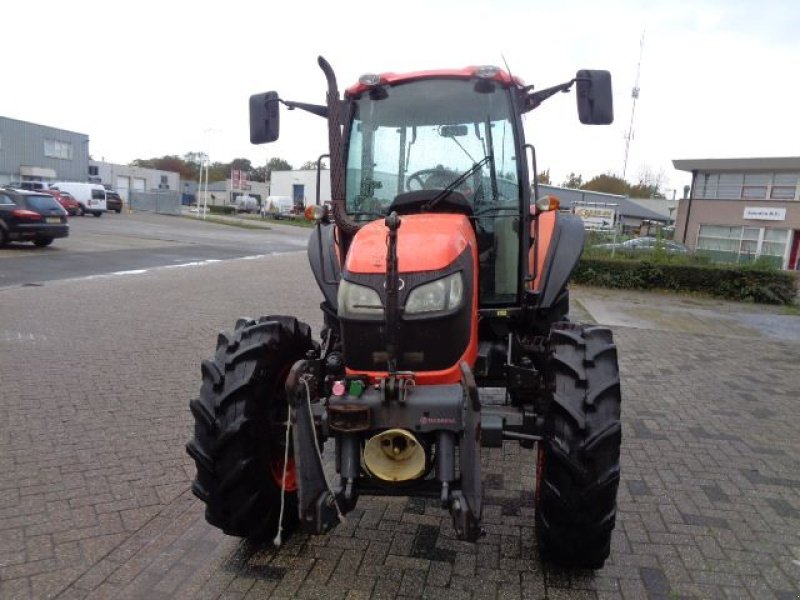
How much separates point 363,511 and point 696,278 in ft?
48.0

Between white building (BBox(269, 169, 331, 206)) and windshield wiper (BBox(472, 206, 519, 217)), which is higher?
white building (BBox(269, 169, 331, 206))

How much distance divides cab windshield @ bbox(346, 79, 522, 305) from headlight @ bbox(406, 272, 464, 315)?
872 millimetres

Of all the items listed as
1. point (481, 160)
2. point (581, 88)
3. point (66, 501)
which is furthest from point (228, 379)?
point (581, 88)

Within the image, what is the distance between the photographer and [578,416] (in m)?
2.75

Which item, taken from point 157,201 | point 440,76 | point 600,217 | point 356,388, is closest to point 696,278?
point 600,217

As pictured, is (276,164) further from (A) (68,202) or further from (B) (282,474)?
(B) (282,474)

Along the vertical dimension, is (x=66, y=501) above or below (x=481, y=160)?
below

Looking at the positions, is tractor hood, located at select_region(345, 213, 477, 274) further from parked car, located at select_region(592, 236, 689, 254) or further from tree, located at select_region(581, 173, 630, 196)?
tree, located at select_region(581, 173, 630, 196)

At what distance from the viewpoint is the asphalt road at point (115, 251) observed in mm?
13328

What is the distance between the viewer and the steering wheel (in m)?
3.71

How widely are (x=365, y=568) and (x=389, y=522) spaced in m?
0.47

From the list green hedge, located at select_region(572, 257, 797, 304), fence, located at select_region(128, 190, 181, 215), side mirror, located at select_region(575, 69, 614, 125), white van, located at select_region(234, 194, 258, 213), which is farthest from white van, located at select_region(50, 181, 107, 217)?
side mirror, located at select_region(575, 69, 614, 125)

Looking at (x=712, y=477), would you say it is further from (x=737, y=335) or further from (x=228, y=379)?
(x=737, y=335)

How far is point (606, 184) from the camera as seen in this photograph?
2574 inches
